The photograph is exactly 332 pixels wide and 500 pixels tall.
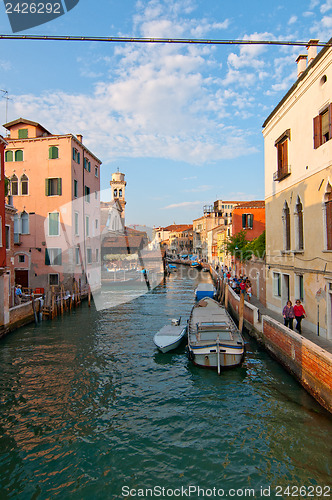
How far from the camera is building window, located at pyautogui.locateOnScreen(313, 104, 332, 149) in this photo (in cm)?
1027

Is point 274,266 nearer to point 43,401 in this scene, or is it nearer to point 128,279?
point 43,401

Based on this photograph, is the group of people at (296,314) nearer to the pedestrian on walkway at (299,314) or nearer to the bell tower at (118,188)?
the pedestrian on walkway at (299,314)

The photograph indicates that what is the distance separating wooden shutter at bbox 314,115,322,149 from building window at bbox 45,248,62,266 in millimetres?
17262

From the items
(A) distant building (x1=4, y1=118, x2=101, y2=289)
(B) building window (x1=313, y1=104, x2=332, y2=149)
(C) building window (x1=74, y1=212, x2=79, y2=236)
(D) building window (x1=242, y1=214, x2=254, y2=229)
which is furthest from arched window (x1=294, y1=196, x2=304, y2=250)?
(D) building window (x1=242, y1=214, x2=254, y2=229)

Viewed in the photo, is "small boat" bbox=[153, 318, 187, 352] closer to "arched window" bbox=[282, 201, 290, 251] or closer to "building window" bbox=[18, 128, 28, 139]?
"arched window" bbox=[282, 201, 290, 251]

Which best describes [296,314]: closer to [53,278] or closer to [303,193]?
[303,193]

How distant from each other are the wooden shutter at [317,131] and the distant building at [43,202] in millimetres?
16742

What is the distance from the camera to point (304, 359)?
857cm

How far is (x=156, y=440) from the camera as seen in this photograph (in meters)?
6.89

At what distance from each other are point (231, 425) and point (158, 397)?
6.96 feet

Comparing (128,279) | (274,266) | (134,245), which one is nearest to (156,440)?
(274,266)

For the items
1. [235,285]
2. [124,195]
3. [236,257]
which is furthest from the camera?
[124,195]

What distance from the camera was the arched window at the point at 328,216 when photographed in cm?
1021

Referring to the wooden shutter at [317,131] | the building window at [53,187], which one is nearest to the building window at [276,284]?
the wooden shutter at [317,131]
